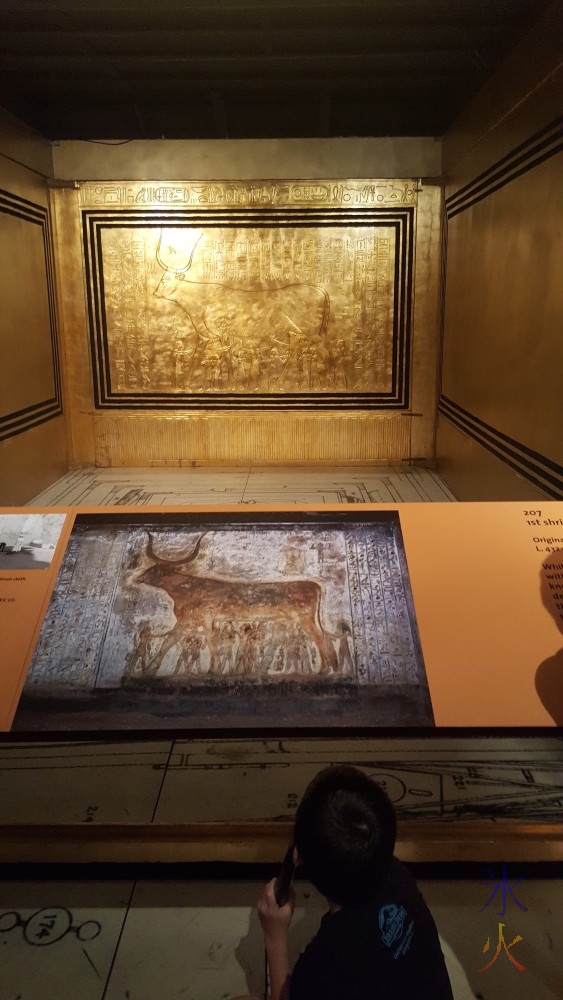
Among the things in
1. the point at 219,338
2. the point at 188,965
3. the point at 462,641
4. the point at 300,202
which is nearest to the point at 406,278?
the point at 300,202

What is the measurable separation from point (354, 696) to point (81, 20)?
357 centimetres

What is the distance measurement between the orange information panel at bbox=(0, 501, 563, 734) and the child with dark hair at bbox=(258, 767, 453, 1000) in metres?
0.42

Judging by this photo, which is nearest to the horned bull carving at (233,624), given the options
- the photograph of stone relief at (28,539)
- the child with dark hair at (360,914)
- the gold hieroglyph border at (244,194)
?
the photograph of stone relief at (28,539)

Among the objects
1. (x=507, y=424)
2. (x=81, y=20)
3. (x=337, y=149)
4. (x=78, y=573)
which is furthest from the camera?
(x=337, y=149)

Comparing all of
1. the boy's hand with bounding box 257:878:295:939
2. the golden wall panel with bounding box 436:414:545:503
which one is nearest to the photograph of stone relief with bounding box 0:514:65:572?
the boy's hand with bounding box 257:878:295:939

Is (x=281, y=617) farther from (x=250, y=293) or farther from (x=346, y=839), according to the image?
(x=250, y=293)

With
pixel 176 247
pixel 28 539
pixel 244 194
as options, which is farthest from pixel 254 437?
pixel 28 539

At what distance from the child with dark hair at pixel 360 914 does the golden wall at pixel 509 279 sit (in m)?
2.34

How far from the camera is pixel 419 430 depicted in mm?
5828

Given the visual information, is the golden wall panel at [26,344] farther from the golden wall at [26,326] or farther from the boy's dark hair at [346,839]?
the boy's dark hair at [346,839]

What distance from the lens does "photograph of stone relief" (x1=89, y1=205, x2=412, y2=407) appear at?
5.54m

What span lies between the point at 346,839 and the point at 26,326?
15.4ft

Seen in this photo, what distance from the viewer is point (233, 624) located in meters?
1.58

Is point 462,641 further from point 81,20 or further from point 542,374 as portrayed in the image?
point 81,20
